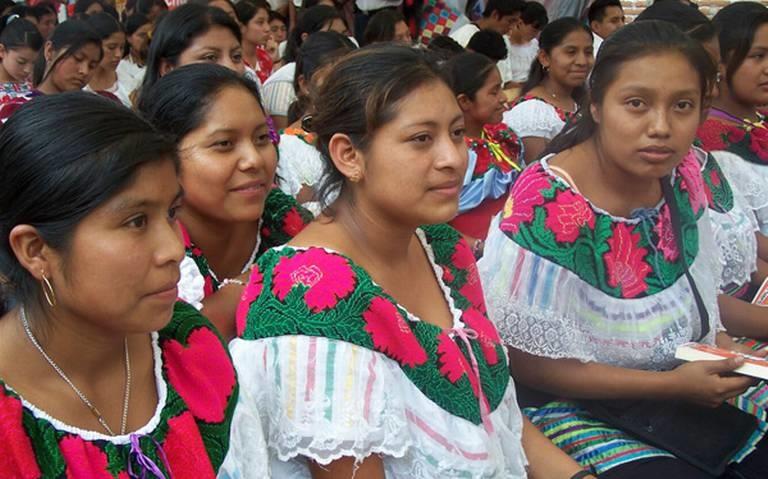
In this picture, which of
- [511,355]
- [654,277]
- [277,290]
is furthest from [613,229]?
[277,290]

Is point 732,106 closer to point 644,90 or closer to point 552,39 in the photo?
point 644,90

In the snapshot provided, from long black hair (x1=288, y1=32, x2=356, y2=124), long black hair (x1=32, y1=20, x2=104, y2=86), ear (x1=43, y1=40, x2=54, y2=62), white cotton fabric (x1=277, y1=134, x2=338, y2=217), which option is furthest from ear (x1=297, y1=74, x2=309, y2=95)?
ear (x1=43, y1=40, x2=54, y2=62)

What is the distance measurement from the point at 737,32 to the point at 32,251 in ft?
8.44

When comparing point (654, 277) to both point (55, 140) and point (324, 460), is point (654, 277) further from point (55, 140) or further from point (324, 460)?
point (55, 140)

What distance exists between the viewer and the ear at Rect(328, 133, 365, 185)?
1.58 metres

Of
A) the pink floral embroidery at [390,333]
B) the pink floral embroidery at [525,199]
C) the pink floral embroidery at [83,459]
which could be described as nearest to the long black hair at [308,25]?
the pink floral embroidery at [525,199]

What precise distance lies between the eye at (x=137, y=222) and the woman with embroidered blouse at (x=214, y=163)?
2.35 feet

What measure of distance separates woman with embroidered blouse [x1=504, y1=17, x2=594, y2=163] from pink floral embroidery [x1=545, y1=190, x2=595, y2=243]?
2.11 meters

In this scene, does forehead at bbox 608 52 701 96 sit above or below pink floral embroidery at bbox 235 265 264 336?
above

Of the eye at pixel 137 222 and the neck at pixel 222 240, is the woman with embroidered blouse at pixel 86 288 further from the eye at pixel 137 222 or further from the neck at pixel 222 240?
the neck at pixel 222 240

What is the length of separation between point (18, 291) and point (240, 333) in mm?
462

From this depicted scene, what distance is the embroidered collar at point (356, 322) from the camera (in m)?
1.42

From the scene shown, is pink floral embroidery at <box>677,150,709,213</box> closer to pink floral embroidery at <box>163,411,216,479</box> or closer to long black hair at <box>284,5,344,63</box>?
pink floral embroidery at <box>163,411,216,479</box>

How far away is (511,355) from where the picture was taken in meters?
2.02
